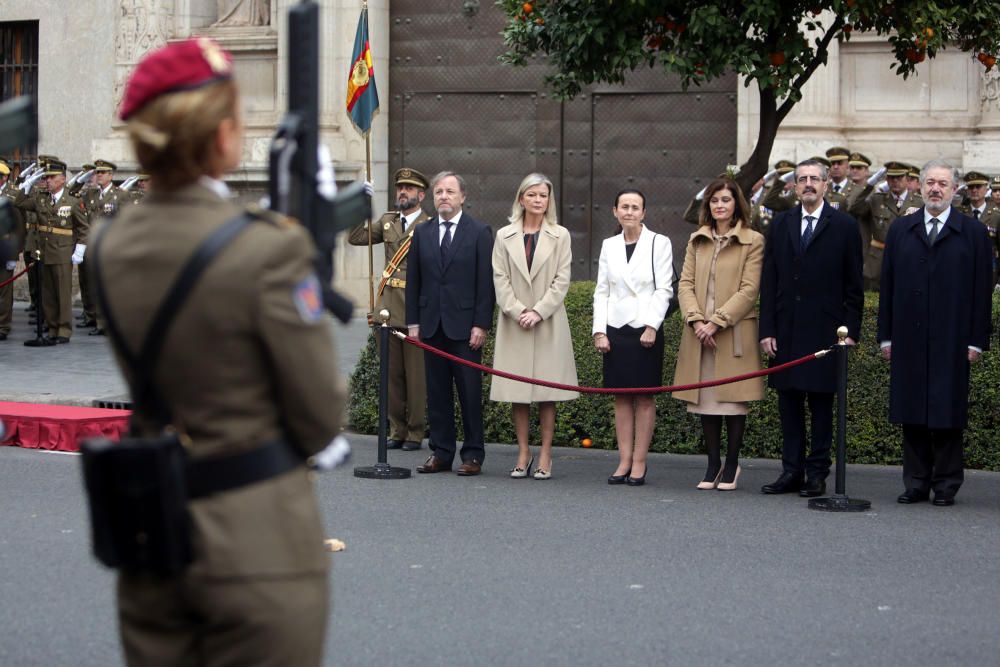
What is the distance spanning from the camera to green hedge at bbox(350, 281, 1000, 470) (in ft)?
34.6

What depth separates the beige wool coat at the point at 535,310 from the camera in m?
10.3

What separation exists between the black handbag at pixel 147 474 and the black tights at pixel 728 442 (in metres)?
6.92

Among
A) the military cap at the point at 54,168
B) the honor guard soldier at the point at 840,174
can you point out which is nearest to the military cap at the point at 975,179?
the honor guard soldier at the point at 840,174

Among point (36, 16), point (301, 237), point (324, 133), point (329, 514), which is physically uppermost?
point (36, 16)

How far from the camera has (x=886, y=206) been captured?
1522 centimetres

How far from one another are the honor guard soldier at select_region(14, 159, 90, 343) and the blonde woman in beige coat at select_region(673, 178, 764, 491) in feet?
33.3

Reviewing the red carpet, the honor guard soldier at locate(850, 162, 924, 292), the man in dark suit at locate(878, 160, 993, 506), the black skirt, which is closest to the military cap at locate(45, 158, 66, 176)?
the red carpet

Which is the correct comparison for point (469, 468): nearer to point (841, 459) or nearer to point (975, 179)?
point (841, 459)

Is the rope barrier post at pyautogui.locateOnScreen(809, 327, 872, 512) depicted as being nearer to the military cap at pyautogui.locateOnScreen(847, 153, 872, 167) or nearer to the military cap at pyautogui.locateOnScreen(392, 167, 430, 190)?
the military cap at pyautogui.locateOnScreen(392, 167, 430, 190)

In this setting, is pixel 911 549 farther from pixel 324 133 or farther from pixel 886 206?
pixel 324 133

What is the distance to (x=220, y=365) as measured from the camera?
3.15 meters

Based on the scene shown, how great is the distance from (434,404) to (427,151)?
9633 millimetres

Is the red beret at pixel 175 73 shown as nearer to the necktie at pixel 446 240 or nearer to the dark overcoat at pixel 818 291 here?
the dark overcoat at pixel 818 291

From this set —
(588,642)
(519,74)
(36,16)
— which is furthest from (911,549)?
(36,16)
